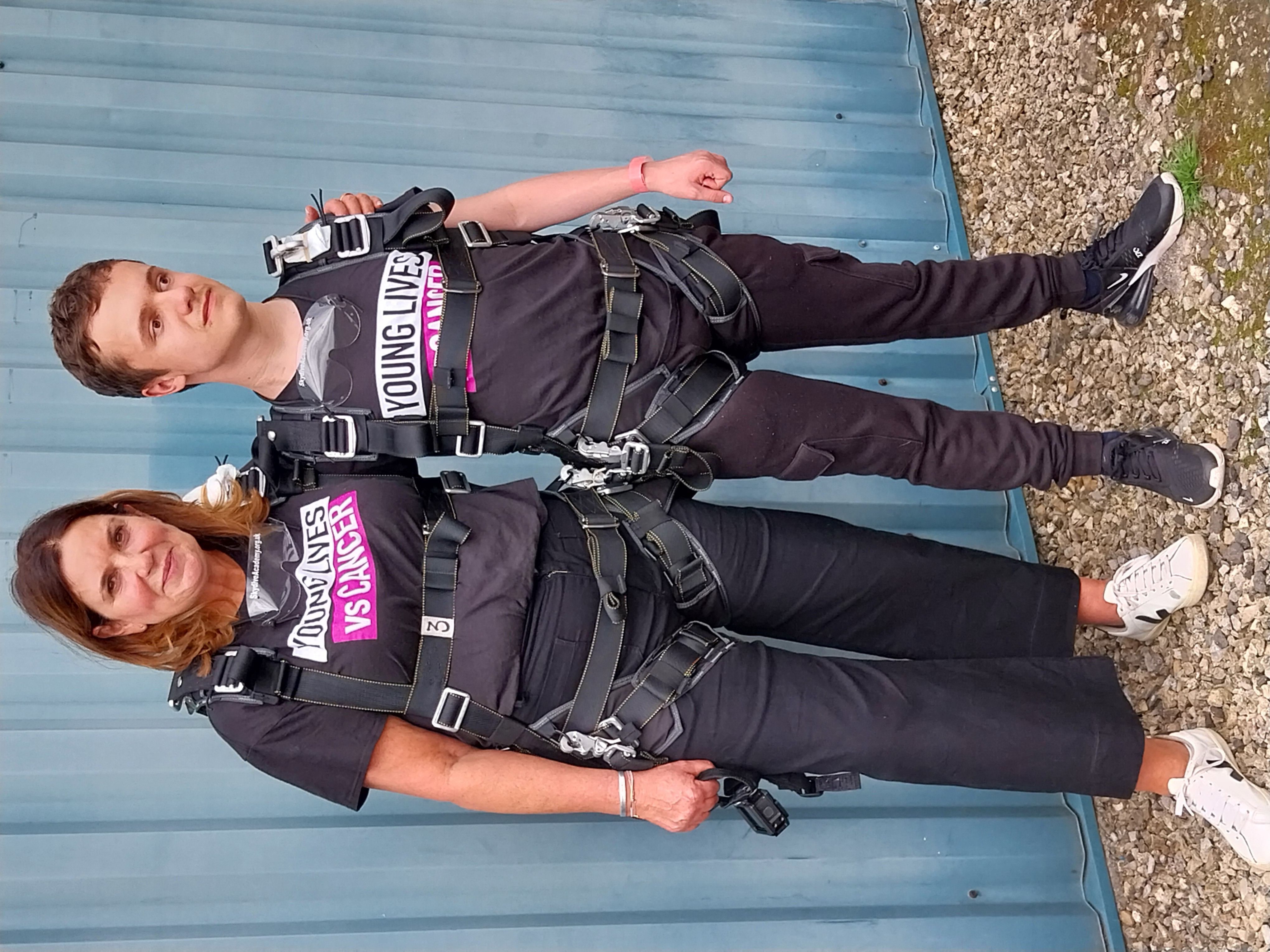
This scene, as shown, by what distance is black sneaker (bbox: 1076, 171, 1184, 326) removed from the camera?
7.41 feet

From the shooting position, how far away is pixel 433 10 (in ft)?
11.1

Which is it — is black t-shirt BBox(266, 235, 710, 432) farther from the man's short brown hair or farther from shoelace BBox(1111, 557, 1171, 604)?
shoelace BBox(1111, 557, 1171, 604)

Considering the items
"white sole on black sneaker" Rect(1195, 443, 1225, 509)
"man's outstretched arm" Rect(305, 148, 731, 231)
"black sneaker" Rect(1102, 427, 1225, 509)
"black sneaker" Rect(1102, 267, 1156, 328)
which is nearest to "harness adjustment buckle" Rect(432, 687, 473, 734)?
"man's outstretched arm" Rect(305, 148, 731, 231)

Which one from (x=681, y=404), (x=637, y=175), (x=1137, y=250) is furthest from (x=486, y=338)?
(x=1137, y=250)

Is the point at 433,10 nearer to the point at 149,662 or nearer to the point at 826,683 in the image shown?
the point at 149,662

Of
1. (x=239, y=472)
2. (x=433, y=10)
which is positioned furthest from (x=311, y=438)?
(x=433, y=10)

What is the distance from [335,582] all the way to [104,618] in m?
0.44

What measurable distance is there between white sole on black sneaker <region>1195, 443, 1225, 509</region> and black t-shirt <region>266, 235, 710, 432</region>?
1.32 m

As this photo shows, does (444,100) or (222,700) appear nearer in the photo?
(222,700)

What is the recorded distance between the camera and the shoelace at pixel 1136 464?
2.09m

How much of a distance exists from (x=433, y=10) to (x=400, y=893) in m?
3.06

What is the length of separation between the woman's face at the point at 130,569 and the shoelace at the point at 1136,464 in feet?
6.65

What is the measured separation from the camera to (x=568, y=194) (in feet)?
6.93

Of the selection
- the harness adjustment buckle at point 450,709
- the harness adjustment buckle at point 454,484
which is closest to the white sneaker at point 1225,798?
the harness adjustment buckle at point 450,709
